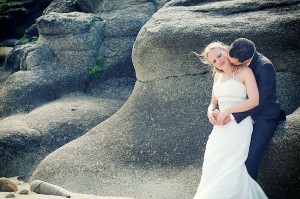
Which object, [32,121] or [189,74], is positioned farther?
[32,121]

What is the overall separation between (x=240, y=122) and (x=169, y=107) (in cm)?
259

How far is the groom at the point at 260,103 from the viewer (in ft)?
15.4

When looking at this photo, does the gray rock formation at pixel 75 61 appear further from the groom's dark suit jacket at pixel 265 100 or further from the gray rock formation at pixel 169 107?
the groom's dark suit jacket at pixel 265 100

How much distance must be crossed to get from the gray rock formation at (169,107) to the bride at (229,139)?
4.68ft

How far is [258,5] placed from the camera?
7266 mm

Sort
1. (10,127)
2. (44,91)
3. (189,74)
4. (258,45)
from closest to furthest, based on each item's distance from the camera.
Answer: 1. (258,45)
2. (189,74)
3. (10,127)
4. (44,91)

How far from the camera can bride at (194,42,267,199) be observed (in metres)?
4.54

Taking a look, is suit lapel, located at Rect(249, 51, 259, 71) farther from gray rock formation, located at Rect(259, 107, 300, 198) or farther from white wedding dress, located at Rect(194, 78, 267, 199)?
gray rock formation, located at Rect(259, 107, 300, 198)

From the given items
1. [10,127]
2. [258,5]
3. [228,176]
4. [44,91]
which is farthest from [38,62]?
[228,176]

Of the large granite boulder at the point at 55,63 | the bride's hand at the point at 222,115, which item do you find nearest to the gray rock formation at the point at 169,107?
the bride's hand at the point at 222,115

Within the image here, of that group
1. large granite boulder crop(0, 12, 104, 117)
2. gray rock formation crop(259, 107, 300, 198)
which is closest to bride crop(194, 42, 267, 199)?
gray rock formation crop(259, 107, 300, 198)

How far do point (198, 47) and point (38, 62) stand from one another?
6.35m

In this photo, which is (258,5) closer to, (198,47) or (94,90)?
(198,47)

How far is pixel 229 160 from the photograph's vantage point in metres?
4.68
